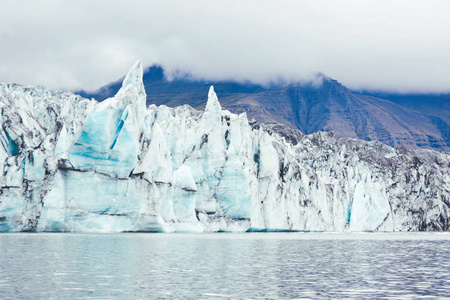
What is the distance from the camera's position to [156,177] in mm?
52375

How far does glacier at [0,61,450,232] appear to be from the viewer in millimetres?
48844

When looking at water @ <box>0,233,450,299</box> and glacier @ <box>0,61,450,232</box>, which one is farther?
glacier @ <box>0,61,450,232</box>

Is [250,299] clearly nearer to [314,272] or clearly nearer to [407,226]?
[314,272]

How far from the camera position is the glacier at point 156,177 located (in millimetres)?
48844

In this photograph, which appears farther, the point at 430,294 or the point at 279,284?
the point at 279,284

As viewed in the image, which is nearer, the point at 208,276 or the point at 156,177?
the point at 208,276

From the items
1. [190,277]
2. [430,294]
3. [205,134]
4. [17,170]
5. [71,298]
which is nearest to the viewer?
[71,298]

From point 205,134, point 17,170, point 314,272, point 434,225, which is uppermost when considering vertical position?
point 205,134

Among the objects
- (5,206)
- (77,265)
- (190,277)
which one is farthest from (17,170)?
(190,277)

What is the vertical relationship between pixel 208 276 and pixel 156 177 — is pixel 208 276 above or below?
below

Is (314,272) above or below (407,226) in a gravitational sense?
above

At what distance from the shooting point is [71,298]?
14062mm

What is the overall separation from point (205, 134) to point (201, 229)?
12591 millimetres

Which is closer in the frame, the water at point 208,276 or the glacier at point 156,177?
the water at point 208,276
